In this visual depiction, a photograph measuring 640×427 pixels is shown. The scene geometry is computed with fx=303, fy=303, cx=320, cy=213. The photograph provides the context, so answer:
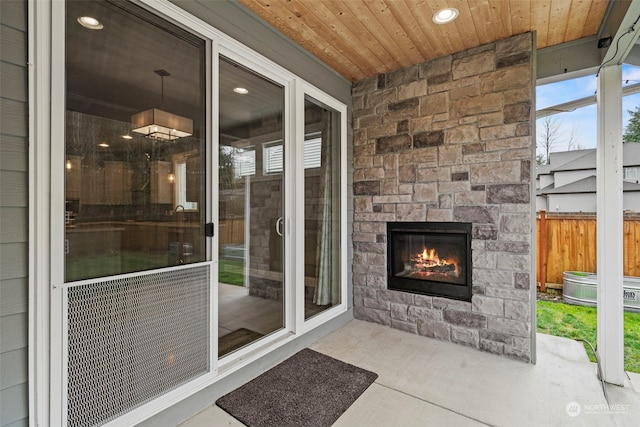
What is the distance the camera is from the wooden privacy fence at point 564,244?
3.96 m

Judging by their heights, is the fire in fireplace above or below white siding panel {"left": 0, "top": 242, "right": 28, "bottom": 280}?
below

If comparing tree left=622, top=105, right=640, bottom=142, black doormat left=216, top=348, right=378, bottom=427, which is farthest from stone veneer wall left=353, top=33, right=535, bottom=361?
black doormat left=216, top=348, right=378, bottom=427

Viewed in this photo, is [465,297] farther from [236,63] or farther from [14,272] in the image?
[14,272]

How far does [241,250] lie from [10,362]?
1361 millimetres

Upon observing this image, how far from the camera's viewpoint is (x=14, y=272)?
1.29 m

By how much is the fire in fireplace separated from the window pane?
2.18 m

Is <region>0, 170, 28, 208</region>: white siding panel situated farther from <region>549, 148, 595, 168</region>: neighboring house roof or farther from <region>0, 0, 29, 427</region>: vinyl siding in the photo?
<region>549, 148, 595, 168</region>: neighboring house roof

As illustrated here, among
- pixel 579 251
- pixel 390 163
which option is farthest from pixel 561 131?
pixel 390 163

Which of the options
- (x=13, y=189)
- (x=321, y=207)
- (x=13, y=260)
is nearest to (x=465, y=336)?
(x=321, y=207)

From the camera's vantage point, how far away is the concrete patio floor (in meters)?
1.91

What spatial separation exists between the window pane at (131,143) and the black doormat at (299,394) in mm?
1047

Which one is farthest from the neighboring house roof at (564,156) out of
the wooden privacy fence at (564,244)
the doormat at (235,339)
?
the doormat at (235,339)

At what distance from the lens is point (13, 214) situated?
4.21ft

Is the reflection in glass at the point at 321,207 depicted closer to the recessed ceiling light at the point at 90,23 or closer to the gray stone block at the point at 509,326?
the gray stone block at the point at 509,326
